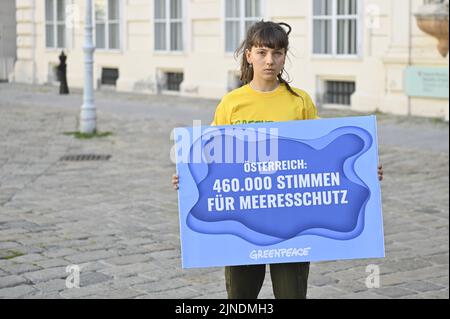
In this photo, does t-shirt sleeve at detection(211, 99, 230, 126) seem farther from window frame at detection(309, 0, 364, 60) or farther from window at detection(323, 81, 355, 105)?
window at detection(323, 81, 355, 105)

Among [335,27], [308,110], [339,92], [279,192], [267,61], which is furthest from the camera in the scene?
[339,92]

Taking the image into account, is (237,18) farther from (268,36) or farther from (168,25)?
(268,36)

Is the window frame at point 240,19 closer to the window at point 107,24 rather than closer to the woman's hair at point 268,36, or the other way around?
the window at point 107,24

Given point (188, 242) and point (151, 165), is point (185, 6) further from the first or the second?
point (188, 242)

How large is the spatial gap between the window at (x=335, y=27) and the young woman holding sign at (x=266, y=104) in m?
14.8

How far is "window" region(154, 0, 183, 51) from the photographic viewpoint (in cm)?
2162

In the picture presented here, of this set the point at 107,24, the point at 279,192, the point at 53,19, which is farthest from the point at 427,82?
the point at 279,192

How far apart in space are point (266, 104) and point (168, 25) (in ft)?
60.4

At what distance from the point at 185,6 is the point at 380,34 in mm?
5712

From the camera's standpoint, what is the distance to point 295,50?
19172mm

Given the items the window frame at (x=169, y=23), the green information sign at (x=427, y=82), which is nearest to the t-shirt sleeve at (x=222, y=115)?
the green information sign at (x=427, y=82)

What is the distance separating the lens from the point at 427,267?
6.46 metres

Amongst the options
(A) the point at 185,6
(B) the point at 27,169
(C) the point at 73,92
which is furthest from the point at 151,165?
(A) the point at 185,6
